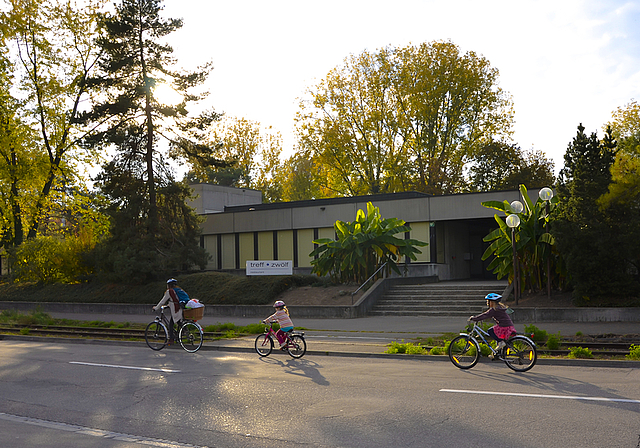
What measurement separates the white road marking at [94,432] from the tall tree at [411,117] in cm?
4124

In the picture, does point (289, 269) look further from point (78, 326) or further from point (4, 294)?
point (4, 294)

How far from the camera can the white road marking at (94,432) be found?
6.48m

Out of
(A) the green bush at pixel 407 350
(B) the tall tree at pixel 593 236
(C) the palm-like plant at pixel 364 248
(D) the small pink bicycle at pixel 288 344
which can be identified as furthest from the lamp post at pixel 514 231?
(D) the small pink bicycle at pixel 288 344

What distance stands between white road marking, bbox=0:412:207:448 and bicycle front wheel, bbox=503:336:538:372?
21.2 ft

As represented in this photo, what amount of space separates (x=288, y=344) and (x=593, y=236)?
36.4 ft

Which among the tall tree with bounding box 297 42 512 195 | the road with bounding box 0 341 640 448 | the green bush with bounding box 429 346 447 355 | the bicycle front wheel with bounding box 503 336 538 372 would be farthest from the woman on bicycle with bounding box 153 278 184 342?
the tall tree with bounding box 297 42 512 195

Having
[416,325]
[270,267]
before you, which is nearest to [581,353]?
[416,325]

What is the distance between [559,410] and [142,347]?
11.6 metres

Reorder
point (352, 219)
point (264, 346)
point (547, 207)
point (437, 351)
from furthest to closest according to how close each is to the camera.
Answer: point (352, 219) < point (547, 207) < point (264, 346) < point (437, 351)

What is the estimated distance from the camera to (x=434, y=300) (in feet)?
80.6

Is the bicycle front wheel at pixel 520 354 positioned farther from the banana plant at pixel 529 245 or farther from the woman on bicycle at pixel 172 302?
the banana plant at pixel 529 245

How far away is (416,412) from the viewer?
25.1 feet

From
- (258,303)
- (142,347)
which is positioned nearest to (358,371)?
(142,347)

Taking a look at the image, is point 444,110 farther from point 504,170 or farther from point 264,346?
point 264,346
